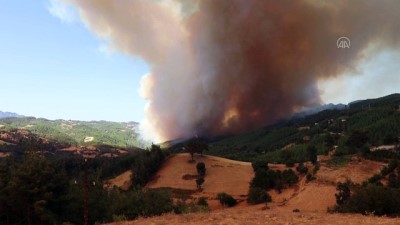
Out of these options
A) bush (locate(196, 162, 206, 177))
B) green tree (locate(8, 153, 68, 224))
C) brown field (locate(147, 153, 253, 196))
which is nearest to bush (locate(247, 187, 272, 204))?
brown field (locate(147, 153, 253, 196))

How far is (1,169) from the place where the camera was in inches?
1391

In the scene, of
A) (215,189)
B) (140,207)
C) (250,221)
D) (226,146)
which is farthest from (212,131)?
(250,221)

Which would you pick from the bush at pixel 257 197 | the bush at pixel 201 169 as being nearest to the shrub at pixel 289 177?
the bush at pixel 257 197

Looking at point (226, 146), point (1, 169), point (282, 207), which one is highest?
point (226, 146)

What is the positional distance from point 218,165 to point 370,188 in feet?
148

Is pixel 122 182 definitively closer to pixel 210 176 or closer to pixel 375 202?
pixel 210 176

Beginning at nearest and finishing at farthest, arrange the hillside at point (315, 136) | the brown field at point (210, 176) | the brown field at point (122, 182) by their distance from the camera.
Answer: the brown field at point (210, 176)
the brown field at point (122, 182)
the hillside at point (315, 136)

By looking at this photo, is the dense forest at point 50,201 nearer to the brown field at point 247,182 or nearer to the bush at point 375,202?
the brown field at point 247,182

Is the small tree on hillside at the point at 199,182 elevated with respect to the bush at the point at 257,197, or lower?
elevated

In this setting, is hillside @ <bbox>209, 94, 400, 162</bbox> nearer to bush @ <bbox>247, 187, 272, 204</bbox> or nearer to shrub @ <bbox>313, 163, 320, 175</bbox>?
shrub @ <bbox>313, 163, 320, 175</bbox>

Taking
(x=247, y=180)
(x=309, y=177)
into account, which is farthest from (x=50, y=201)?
(x=247, y=180)

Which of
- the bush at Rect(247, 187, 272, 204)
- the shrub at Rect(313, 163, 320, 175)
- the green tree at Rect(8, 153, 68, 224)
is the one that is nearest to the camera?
the green tree at Rect(8, 153, 68, 224)

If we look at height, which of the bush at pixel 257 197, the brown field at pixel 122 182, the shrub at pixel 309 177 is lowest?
the bush at pixel 257 197

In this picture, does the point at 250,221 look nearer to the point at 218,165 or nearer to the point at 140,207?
the point at 140,207
